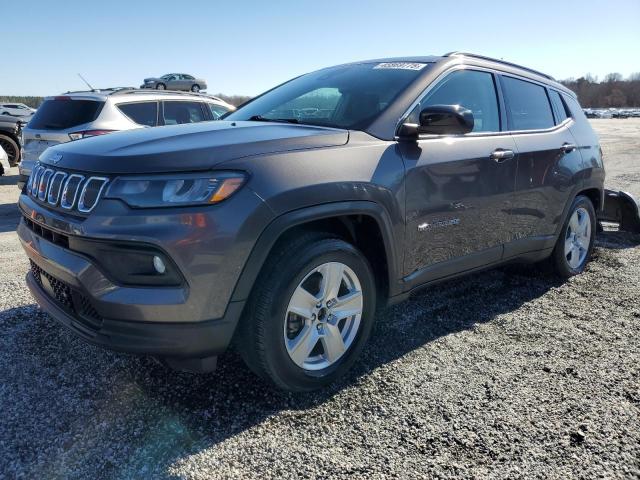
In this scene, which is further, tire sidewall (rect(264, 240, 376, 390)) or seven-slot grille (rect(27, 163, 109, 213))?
tire sidewall (rect(264, 240, 376, 390))

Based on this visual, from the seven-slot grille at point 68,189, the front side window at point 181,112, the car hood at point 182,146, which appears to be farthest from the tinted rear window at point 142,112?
the seven-slot grille at point 68,189

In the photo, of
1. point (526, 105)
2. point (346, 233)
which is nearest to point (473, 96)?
point (526, 105)

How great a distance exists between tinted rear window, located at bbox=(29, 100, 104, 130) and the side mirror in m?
5.74

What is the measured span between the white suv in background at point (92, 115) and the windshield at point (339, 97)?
4.13 meters

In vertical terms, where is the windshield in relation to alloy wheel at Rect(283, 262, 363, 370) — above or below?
above

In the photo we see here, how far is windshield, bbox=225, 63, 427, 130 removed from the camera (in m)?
3.16

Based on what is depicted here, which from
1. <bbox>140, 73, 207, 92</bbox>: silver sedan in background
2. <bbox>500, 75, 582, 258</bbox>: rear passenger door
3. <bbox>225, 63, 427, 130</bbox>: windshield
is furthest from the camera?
<bbox>140, 73, 207, 92</bbox>: silver sedan in background

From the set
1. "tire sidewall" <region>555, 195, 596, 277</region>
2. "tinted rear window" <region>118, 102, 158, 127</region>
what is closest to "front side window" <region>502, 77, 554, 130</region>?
"tire sidewall" <region>555, 195, 596, 277</region>

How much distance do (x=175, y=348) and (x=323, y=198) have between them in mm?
954

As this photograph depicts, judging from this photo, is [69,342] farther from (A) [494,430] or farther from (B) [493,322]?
(B) [493,322]

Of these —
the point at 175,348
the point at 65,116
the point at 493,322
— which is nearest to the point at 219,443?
the point at 175,348

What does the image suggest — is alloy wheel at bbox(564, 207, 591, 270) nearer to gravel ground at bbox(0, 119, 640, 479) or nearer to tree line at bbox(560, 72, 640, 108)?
gravel ground at bbox(0, 119, 640, 479)

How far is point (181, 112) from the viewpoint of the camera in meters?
8.34

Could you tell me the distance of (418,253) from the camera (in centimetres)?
306
